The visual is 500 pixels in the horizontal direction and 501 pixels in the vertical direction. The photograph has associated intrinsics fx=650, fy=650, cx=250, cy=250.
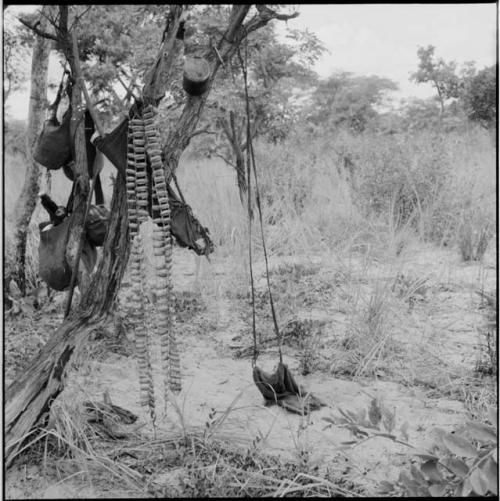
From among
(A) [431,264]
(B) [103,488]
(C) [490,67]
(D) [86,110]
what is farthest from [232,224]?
(C) [490,67]

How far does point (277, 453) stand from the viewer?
1.74m

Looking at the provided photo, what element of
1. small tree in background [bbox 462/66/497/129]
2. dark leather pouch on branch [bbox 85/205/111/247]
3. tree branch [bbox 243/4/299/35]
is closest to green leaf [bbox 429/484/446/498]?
dark leather pouch on branch [bbox 85/205/111/247]

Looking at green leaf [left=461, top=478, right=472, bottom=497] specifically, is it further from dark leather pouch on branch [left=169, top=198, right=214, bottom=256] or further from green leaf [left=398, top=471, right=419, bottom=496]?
dark leather pouch on branch [left=169, top=198, right=214, bottom=256]

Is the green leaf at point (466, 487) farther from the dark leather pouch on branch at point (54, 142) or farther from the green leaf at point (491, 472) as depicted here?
the dark leather pouch on branch at point (54, 142)

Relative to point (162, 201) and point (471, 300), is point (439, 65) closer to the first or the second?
point (471, 300)

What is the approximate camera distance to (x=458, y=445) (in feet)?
4.26

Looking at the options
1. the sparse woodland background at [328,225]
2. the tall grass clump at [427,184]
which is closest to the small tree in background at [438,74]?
the sparse woodland background at [328,225]

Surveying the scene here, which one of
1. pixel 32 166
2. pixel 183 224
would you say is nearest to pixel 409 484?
pixel 183 224

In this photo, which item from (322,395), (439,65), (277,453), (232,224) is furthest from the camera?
(439,65)

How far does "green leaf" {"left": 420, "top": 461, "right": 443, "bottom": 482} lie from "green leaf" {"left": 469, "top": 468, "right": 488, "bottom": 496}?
112 mm

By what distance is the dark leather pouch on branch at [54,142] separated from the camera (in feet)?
5.91

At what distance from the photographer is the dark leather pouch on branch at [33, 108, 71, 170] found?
1.80m

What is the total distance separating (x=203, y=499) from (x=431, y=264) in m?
2.36

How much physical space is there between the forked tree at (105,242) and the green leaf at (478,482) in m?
1.00
